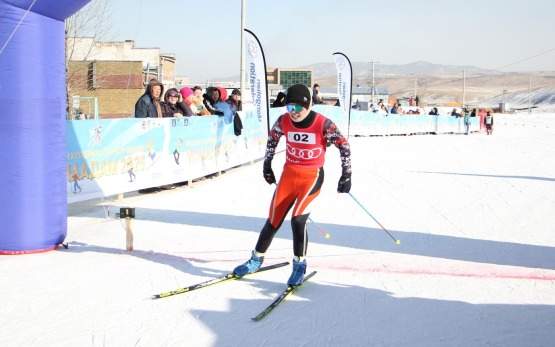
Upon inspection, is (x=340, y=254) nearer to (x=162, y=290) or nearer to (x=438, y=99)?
(x=162, y=290)

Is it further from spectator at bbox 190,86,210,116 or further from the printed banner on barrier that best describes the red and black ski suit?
spectator at bbox 190,86,210,116

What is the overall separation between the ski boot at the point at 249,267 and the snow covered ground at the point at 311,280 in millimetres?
97

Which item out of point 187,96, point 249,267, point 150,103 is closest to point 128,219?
point 249,267

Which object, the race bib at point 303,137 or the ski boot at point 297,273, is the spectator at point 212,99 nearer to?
the race bib at point 303,137

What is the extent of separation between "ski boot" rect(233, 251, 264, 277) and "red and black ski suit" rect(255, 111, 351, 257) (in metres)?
0.08

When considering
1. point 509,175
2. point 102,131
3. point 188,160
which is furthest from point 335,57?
point 102,131

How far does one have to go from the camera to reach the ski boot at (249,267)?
17.6 feet

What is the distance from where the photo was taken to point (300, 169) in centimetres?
534

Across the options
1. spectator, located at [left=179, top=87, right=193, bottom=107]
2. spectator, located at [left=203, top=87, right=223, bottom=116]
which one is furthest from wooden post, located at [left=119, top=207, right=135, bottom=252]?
spectator, located at [left=203, top=87, right=223, bottom=116]

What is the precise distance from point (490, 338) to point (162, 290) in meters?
2.44

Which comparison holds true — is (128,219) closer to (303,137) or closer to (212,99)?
(303,137)

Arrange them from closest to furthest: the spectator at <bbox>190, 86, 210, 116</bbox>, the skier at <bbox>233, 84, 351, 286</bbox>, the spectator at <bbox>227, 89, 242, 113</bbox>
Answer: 1. the skier at <bbox>233, 84, 351, 286</bbox>
2. the spectator at <bbox>190, 86, 210, 116</bbox>
3. the spectator at <bbox>227, 89, 242, 113</bbox>

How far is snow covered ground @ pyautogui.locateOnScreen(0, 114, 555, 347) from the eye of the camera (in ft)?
13.5

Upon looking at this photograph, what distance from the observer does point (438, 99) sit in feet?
509
